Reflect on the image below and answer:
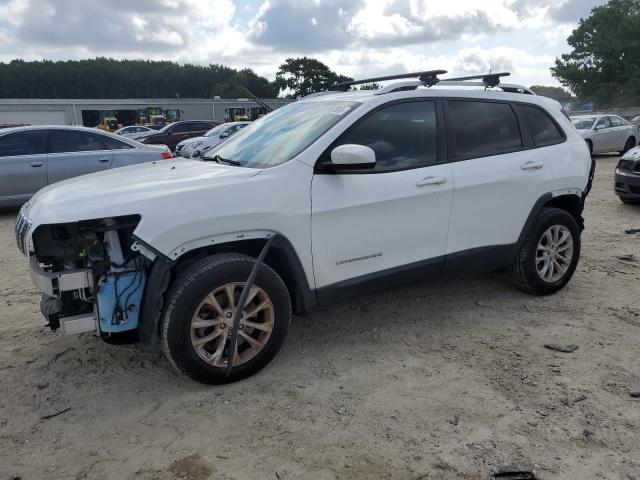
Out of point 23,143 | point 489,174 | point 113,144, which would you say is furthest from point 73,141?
point 489,174

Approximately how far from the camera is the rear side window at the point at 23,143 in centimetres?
880

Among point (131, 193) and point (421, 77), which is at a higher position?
point (421, 77)

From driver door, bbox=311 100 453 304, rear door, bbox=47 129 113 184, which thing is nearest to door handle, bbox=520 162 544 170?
driver door, bbox=311 100 453 304

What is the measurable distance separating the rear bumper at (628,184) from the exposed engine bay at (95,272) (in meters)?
8.56

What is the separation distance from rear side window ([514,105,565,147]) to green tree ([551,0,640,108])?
5555cm

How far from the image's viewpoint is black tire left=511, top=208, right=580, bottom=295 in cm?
466

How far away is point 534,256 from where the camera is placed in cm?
470

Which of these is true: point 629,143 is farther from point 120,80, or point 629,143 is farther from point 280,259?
point 120,80

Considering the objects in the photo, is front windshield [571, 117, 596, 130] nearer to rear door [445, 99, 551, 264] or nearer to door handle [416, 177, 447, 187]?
rear door [445, 99, 551, 264]

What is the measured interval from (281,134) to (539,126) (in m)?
2.35

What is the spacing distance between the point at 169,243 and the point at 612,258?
524 cm

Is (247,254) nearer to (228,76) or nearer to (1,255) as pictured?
(1,255)

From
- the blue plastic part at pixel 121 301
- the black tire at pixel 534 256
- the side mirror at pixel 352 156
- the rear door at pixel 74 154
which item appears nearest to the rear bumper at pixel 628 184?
the black tire at pixel 534 256

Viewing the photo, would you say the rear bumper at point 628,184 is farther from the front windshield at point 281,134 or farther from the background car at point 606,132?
the background car at point 606,132
